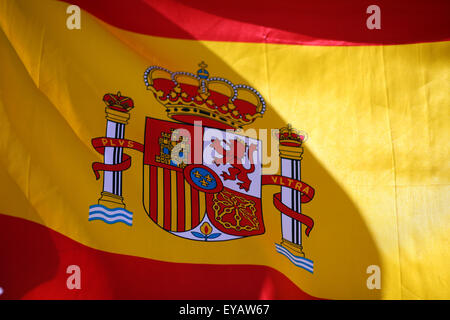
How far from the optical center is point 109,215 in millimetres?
4312

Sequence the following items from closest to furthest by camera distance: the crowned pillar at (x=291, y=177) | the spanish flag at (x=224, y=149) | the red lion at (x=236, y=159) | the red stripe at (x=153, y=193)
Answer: the spanish flag at (x=224, y=149), the red stripe at (x=153, y=193), the crowned pillar at (x=291, y=177), the red lion at (x=236, y=159)

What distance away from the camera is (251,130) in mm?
4723

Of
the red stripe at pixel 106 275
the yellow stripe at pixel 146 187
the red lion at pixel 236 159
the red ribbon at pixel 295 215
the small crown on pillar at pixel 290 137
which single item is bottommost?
the red stripe at pixel 106 275

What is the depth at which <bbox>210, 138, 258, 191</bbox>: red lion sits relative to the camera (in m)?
4.59

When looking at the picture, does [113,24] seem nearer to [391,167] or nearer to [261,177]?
[261,177]

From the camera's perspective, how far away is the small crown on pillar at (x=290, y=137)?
471 centimetres

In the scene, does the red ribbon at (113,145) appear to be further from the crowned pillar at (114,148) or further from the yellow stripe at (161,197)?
the yellow stripe at (161,197)

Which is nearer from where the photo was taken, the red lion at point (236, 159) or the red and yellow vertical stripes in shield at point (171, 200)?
the red and yellow vertical stripes in shield at point (171, 200)

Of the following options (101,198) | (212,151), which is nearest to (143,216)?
(101,198)

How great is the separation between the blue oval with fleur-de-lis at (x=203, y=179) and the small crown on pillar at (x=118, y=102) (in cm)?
71

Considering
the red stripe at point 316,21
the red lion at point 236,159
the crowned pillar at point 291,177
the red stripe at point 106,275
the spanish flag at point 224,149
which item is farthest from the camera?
the red stripe at point 316,21

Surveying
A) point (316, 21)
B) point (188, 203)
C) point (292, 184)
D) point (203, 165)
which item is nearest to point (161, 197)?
point (188, 203)

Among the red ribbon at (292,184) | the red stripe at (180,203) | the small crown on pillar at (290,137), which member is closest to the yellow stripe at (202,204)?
the red stripe at (180,203)

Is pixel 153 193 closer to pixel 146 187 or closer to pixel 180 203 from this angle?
pixel 146 187
